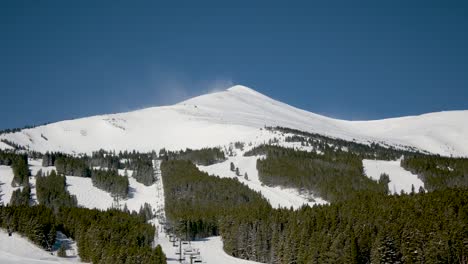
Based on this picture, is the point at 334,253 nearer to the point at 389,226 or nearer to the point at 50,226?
the point at 389,226

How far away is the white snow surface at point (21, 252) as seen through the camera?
382 ft

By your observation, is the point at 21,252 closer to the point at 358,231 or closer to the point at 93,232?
the point at 93,232

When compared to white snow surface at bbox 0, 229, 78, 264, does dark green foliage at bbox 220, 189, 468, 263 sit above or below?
above

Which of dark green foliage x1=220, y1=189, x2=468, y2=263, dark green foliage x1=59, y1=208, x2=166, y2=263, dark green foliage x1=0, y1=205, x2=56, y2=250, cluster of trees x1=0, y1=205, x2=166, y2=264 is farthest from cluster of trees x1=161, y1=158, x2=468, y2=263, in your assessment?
dark green foliage x1=0, y1=205, x2=56, y2=250

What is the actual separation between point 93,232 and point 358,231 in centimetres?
6213

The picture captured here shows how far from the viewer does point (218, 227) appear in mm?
177000

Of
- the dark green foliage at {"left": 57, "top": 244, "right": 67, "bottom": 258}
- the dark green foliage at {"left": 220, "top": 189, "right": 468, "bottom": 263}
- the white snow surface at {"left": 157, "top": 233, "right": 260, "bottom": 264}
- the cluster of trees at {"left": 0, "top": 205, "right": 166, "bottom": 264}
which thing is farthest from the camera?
the white snow surface at {"left": 157, "top": 233, "right": 260, "bottom": 264}

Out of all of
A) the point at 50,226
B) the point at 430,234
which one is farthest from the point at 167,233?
the point at 430,234

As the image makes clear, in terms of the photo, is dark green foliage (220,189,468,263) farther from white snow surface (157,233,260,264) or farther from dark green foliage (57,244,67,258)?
dark green foliage (57,244,67,258)

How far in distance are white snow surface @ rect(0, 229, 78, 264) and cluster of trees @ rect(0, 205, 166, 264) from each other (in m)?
2.28

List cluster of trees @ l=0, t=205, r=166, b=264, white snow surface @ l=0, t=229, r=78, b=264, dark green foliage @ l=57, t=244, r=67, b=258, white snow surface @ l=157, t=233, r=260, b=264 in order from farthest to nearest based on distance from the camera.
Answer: white snow surface @ l=157, t=233, r=260, b=264, dark green foliage @ l=57, t=244, r=67, b=258, white snow surface @ l=0, t=229, r=78, b=264, cluster of trees @ l=0, t=205, r=166, b=264

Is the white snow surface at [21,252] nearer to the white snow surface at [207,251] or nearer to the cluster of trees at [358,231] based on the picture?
the white snow surface at [207,251]

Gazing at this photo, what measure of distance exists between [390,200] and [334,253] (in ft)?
134

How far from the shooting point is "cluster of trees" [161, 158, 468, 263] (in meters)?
112
